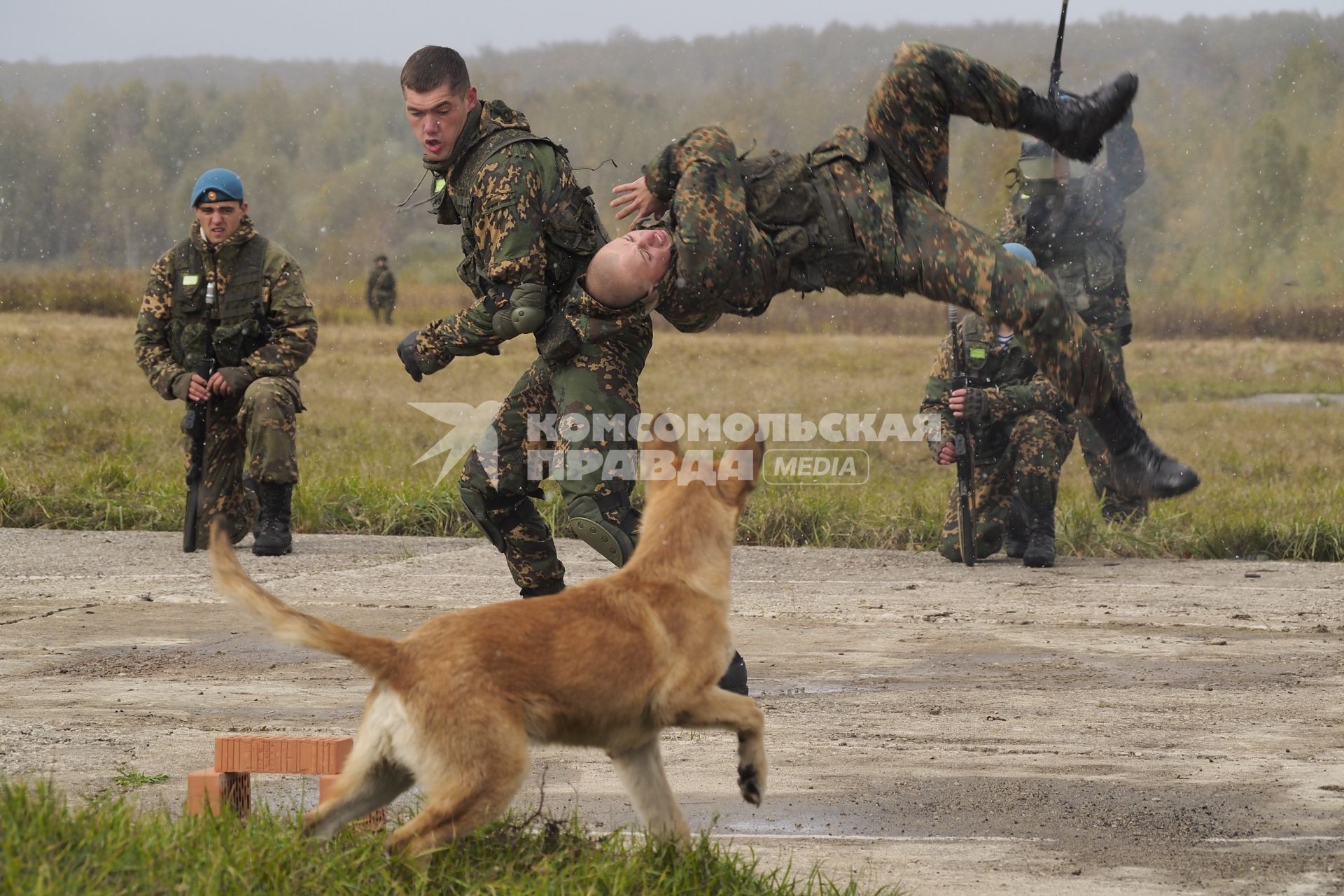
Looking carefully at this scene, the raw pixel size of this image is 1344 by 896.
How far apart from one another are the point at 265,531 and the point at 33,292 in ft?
74.3

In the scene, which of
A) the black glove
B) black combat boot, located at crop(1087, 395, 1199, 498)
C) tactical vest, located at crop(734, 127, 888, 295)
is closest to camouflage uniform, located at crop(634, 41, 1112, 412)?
tactical vest, located at crop(734, 127, 888, 295)

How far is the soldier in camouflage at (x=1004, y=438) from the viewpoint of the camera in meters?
9.91

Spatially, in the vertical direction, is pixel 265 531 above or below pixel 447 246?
below

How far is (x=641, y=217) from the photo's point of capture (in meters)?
5.93

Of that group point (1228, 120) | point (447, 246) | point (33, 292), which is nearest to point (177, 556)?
point (33, 292)

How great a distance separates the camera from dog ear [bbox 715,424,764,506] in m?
4.36

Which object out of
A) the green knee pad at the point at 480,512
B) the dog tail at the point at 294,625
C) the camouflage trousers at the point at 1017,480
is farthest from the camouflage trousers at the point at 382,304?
the dog tail at the point at 294,625

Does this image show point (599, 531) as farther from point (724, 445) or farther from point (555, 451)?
point (724, 445)

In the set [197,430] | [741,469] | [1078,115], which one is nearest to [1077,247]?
[1078,115]

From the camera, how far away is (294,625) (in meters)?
3.67

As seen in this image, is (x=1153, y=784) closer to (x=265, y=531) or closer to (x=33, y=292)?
(x=265, y=531)

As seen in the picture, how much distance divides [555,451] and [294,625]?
7.27 feet

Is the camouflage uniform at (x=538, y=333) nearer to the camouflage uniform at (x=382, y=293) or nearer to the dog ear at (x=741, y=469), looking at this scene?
the dog ear at (x=741, y=469)

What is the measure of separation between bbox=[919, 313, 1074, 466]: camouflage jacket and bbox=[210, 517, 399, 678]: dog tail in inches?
268
